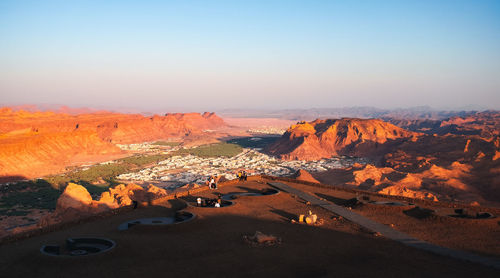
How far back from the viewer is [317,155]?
298 feet

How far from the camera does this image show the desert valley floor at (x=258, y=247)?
1362 cm

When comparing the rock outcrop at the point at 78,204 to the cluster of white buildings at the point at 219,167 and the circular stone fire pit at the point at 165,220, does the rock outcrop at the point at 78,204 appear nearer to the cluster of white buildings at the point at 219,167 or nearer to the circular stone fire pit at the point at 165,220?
the circular stone fire pit at the point at 165,220

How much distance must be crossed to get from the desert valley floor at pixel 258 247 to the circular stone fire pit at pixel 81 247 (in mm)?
477

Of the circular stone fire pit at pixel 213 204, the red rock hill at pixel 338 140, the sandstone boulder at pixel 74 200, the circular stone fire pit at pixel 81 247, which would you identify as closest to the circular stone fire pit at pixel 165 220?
the circular stone fire pit at pixel 81 247

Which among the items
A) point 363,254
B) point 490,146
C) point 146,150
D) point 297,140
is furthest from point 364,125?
point 363,254

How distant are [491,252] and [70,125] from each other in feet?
381

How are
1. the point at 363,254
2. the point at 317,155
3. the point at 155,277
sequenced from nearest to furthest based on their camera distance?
the point at 155,277 < the point at 363,254 < the point at 317,155

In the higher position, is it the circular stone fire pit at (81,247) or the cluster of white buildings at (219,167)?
the circular stone fire pit at (81,247)

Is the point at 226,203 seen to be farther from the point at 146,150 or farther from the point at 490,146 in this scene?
the point at 146,150

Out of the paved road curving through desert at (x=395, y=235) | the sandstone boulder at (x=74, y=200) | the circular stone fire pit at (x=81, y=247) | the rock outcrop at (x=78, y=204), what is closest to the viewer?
the paved road curving through desert at (x=395, y=235)

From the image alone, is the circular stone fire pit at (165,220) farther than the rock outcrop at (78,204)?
No

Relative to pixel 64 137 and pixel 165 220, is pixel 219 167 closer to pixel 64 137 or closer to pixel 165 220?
pixel 64 137

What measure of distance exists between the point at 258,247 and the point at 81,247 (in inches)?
313

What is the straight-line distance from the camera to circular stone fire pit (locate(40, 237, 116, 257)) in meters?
15.9
